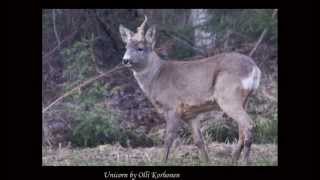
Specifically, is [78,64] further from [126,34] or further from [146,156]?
[146,156]

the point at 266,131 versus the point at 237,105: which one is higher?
the point at 237,105

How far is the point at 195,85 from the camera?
10.6 meters

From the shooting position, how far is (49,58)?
14.4 metres

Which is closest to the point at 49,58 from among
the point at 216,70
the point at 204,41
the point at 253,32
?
the point at 204,41

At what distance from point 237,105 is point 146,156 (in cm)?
178

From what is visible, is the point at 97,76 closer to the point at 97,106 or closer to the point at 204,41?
the point at 97,106

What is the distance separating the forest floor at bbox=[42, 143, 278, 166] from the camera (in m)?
10.5

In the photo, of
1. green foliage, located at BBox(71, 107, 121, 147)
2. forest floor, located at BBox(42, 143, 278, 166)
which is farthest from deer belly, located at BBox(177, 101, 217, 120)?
green foliage, located at BBox(71, 107, 121, 147)

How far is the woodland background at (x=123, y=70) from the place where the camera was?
12.6m

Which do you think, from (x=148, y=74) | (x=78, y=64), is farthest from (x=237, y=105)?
(x=78, y=64)

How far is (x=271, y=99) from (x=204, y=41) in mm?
1904

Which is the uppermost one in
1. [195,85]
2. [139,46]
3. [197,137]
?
[139,46]

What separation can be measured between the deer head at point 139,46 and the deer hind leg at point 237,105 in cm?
130

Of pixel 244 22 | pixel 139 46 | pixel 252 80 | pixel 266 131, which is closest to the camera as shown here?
pixel 252 80
